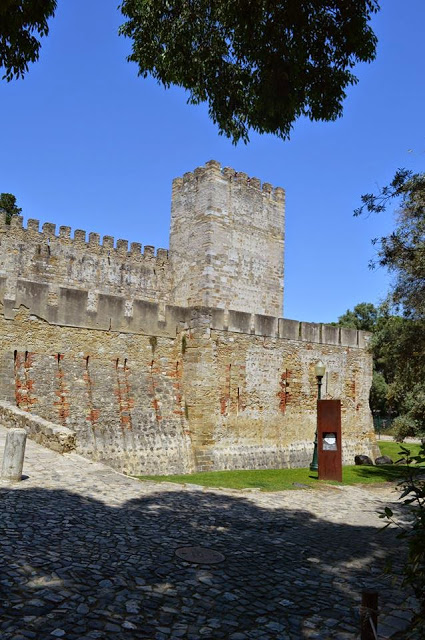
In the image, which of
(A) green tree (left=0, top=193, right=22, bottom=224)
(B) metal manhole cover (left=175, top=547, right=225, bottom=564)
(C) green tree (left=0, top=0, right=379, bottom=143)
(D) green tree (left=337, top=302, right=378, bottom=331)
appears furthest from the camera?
(D) green tree (left=337, top=302, right=378, bottom=331)

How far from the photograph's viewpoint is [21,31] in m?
6.31

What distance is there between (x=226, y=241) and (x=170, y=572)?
24.2 metres

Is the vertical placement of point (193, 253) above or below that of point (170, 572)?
above

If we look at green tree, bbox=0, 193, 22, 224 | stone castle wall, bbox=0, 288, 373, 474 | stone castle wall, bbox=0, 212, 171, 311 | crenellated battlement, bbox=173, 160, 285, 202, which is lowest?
stone castle wall, bbox=0, 288, 373, 474

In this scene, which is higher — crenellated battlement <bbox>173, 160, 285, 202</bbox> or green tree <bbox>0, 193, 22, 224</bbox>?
green tree <bbox>0, 193, 22, 224</bbox>

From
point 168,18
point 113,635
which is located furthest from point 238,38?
point 113,635

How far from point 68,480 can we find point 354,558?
4.71 meters

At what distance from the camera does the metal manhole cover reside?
5.62 metres

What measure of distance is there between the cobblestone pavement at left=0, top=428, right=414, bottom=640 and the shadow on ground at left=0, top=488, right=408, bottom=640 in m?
0.01

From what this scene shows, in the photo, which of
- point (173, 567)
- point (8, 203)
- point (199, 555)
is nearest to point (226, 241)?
point (8, 203)

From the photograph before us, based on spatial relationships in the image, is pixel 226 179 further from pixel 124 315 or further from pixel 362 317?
pixel 362 317

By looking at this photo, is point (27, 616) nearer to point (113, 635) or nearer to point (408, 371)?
point (113, 635)

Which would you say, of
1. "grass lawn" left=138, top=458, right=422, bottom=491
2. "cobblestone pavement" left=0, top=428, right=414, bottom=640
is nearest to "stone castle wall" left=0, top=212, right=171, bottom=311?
"grass lawn" left=138, top=458, right=422, bottom=491

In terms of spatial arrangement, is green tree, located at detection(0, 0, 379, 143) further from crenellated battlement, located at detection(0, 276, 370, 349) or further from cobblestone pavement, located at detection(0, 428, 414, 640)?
crenellated battlement, located at detection(0, 276, 370, 349)
